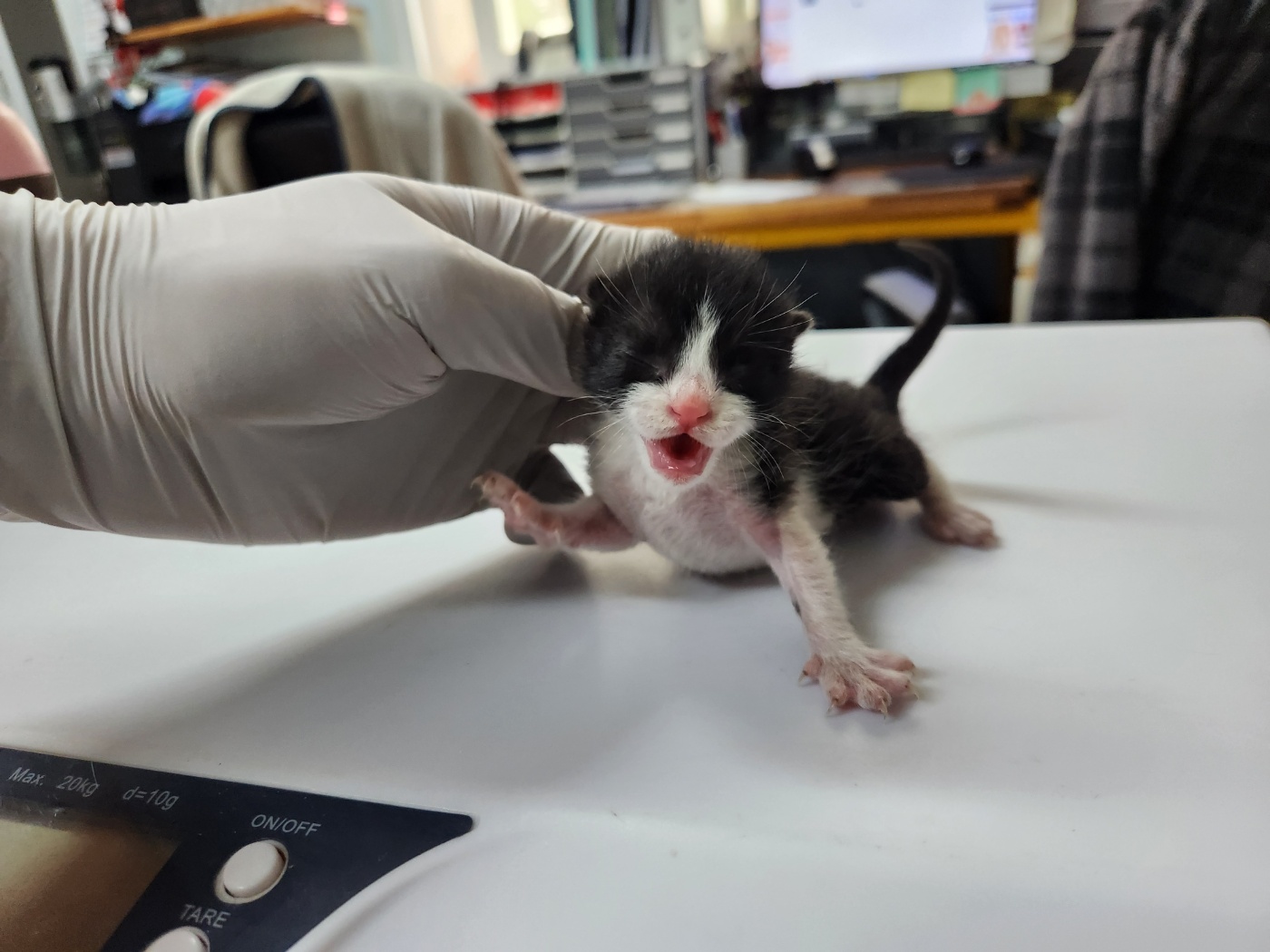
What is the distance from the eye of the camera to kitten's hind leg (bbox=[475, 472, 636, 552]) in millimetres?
765

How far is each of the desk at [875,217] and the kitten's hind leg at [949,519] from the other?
4.32 ft

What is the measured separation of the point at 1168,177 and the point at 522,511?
1719 mm

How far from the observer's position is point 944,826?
0.47 metres

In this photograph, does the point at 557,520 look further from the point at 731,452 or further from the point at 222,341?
the point at 222,341

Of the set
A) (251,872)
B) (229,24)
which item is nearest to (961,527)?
(251,872)

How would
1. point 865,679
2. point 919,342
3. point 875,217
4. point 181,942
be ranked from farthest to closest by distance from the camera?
1. point 875,217
2. point 919,342
3. point 865,679
4. point 181,942

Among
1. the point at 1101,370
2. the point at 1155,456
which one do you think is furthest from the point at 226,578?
the point at 1101,370

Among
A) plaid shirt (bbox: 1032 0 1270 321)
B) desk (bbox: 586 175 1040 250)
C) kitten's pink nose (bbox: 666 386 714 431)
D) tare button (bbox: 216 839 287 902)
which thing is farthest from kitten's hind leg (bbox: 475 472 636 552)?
plaid shirt (bbox: 1032 0 1270 321)

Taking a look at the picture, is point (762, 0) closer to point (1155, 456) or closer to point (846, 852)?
point (1155, 456)

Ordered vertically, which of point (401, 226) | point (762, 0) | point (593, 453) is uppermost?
point (762, 0)

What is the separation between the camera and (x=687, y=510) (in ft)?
2.45

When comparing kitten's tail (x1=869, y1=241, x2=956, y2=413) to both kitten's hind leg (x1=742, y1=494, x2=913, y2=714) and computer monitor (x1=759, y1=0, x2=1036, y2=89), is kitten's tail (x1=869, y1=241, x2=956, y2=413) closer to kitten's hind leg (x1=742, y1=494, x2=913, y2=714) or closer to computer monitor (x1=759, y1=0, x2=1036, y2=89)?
kitten's hind leg (x1=742, y1=494, x2=913, y2=714)

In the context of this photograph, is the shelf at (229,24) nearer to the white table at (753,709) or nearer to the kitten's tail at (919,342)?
the white table at (753,709)

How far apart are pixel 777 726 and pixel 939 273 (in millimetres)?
675
